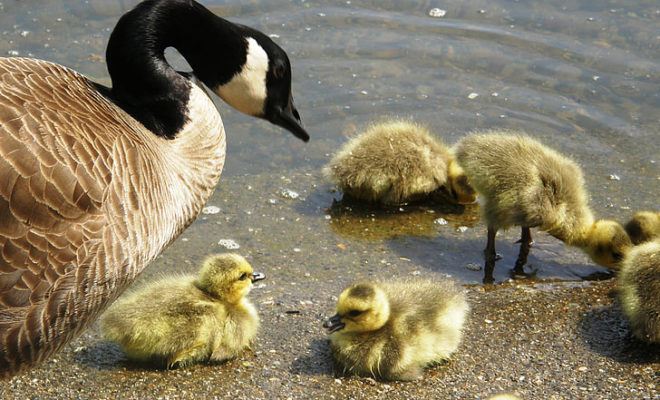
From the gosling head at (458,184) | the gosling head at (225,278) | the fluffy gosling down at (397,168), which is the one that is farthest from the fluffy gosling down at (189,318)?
the gosling head at (458,184)

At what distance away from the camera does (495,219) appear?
14.4 ft

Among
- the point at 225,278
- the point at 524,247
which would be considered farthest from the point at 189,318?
the point at 524,247

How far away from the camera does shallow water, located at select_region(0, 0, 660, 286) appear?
15.5 feet

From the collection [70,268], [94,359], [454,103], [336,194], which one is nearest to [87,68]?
[336,194]

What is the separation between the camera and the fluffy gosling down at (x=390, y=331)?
10.9 ft

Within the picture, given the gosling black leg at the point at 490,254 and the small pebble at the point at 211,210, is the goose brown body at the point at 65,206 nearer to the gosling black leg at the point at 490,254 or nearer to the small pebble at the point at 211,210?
the small pebble at the point at 211,210

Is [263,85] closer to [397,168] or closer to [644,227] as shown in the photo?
[397,168]

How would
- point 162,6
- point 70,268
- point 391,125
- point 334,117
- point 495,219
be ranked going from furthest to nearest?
point 334,117 → point 391,125 → point 495,219 → point 162,6 → point 70,268

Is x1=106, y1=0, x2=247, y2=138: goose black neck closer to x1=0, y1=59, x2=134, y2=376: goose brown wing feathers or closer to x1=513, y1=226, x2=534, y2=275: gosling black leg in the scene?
x1=0, y1=59, x2=134, y2=376: goose brown wing feathers

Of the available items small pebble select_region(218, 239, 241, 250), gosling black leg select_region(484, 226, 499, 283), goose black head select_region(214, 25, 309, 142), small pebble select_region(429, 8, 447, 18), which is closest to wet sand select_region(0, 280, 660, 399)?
gosling black leg select_region(484, 226, 499, 283)

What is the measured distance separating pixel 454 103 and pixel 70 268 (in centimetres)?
449

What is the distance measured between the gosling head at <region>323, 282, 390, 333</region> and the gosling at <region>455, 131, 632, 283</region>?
49.0 inches

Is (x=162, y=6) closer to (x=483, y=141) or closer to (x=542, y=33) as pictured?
(x=483, y=141)

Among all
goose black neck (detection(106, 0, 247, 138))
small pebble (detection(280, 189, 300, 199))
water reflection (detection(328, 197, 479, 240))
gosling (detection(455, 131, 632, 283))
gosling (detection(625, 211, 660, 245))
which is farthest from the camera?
small pebble (detection(280, 189, 300, 199))
